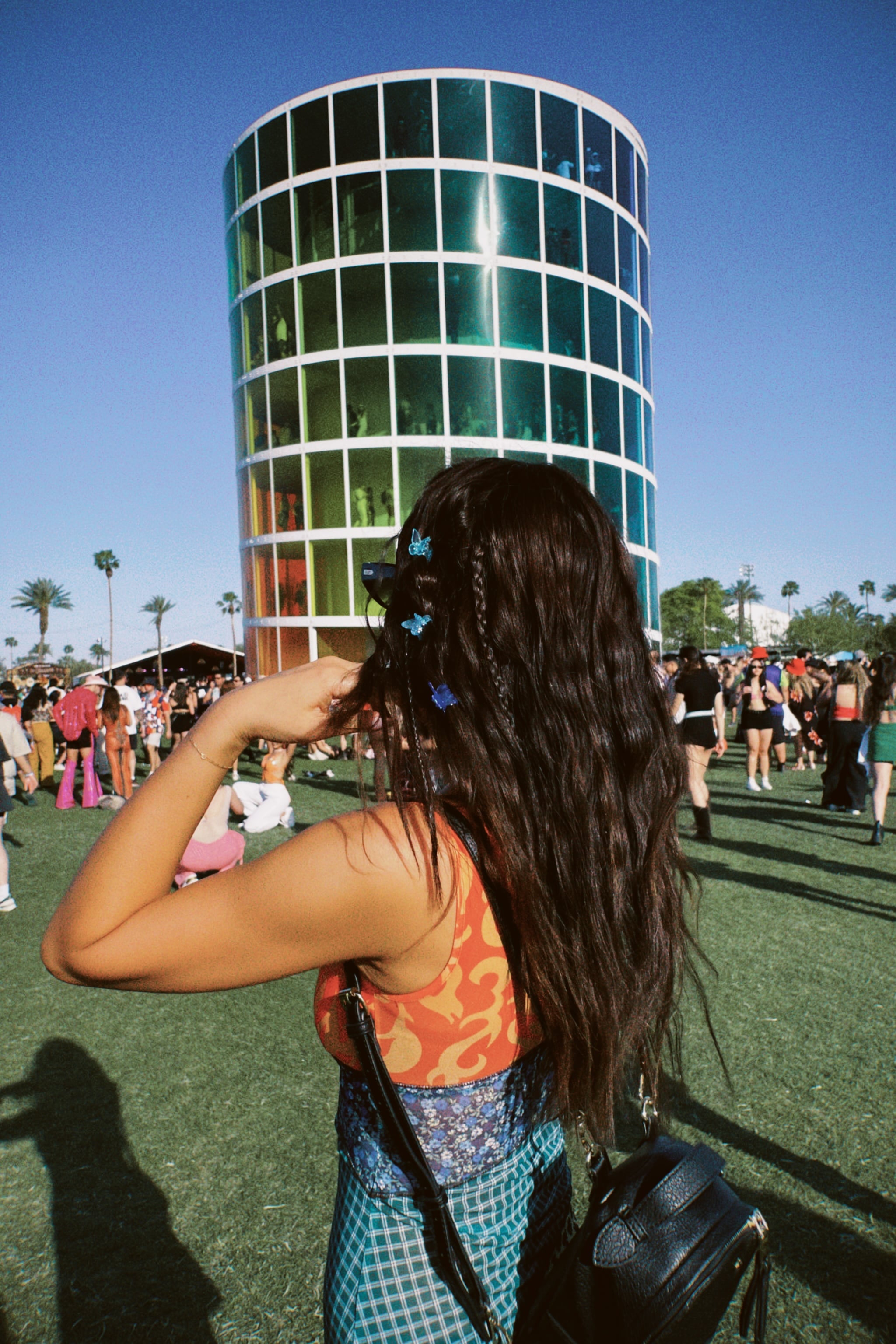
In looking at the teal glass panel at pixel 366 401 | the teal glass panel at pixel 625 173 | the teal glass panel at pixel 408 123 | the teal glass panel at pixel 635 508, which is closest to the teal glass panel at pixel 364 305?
the teal glass panel at pixel 366 401

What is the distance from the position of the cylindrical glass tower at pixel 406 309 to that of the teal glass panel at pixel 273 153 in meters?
0.06

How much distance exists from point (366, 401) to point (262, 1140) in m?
24.8

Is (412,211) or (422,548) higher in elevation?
(412,211)

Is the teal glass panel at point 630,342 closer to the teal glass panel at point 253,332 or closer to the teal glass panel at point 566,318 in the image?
the teal glass panel at point 566,318

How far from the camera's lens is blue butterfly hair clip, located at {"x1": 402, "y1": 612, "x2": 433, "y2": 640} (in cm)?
117

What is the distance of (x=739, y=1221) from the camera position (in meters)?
1.19

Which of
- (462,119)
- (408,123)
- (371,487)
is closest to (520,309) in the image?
(462,119)

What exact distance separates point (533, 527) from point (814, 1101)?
3.96 m

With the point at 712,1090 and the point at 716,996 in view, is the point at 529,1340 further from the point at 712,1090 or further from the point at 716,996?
the point at 716,996

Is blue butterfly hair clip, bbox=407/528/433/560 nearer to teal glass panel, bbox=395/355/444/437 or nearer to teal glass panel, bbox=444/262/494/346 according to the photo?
teal glass panel, bbox=395/355/444/437

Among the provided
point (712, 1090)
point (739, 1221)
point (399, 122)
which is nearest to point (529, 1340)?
point (739, 1221)

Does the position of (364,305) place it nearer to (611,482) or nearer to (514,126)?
(514,126)

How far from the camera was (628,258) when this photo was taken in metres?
28.6

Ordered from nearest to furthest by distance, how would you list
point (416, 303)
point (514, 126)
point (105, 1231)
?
1. point (105, 1231)
2. point (416, 303)
3. point (514, 126)
